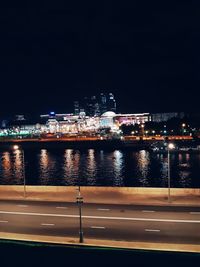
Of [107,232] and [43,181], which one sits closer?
[107,232]

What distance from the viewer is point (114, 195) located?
118 ft

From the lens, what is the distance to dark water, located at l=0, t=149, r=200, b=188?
72188 millimetres

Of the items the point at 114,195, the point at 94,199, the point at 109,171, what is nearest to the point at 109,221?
the point at 94,199

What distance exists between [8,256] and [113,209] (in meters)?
15.1

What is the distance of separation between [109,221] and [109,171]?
56.1m

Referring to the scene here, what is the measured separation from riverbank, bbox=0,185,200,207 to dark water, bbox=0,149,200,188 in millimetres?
21348

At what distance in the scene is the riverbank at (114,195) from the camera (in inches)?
1312

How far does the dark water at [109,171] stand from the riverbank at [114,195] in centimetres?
2135

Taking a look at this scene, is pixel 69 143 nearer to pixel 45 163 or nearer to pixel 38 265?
pixel 45 163

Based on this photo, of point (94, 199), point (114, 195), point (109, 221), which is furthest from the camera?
point (114, 195)

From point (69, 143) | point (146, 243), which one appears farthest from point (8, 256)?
point (69, 143)

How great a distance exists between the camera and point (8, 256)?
55.9 ft

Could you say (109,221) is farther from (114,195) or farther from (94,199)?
(114,195)

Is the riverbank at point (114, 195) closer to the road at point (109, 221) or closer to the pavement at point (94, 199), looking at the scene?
the pavement at point (94, 199)
